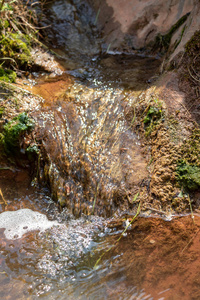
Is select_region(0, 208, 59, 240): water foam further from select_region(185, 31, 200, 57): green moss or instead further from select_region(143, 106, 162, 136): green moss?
select_region(185, 31, 200, 57): green moss

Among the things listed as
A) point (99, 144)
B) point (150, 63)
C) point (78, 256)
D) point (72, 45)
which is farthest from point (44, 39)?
point (78, 256)

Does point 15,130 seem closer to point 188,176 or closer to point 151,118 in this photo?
point 151,118

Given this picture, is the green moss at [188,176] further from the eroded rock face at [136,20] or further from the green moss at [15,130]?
the eroded rock face at [136,20]

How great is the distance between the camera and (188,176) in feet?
9.02

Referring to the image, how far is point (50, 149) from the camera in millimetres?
3174

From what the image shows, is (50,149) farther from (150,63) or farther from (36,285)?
(150,63)

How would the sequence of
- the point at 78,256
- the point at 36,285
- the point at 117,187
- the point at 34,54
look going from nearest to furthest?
1. the point at 36,285
2. the point at 78,256
3. the point at 117,187
4. the point at 34,54

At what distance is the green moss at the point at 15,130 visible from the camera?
3.23 metres

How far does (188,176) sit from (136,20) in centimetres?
336

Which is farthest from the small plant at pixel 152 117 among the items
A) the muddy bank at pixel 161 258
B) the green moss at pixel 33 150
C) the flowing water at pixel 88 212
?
the green moss at pixel 33 150

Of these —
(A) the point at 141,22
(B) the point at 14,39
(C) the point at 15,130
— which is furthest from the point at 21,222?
(A) the point at 141,22

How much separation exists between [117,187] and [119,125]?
0.88 m

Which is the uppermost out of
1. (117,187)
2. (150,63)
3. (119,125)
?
(150,63)

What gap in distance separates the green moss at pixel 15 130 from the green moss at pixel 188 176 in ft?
6.38
